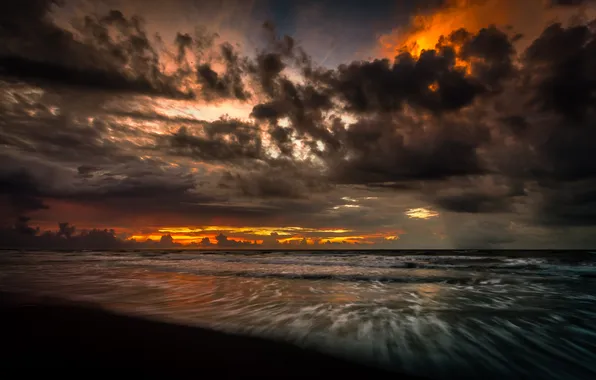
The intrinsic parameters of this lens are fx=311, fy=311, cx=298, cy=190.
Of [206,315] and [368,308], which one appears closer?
[206,315]

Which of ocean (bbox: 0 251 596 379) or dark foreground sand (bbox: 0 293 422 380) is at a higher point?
dark foreground sand (bbox: 0 293 422 380)

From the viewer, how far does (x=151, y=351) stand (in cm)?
559

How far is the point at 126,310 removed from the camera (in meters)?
9.30

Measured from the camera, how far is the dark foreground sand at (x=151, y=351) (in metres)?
4.86

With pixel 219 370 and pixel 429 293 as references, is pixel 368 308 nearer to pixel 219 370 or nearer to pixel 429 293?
pixel 429 293

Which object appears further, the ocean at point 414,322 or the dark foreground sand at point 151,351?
the ocean at point 414,322

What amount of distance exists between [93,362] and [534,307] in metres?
13.1

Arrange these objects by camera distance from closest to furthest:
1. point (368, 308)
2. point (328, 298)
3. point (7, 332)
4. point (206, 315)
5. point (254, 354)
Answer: point (254, 354) < point (7, 332) < point (206, 315) < point (368, 308) < point (328, 298)

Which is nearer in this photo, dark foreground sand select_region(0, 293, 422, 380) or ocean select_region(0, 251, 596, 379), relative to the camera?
dark foreground sand select_region(0, 293, 422, 380)

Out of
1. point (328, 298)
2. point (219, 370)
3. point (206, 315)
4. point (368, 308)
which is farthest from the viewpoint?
point (328, 298)

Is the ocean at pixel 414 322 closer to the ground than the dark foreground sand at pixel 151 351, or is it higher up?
closer to the ground

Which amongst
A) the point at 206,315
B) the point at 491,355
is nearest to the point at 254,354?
the point at 206,315

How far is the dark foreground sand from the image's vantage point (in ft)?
16.0

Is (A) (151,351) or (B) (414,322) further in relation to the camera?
(B) (414,322)
